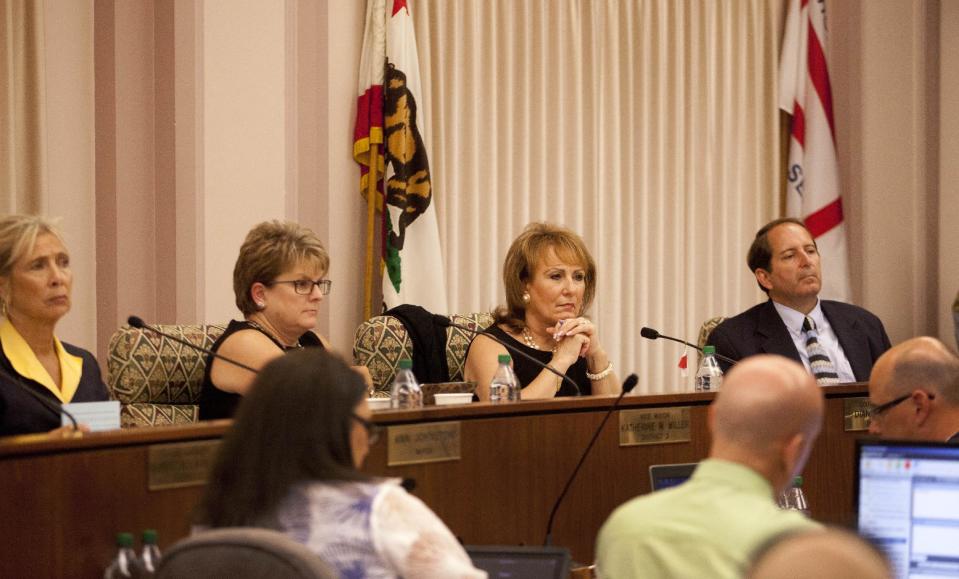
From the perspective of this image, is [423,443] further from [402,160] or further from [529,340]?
[402,160]

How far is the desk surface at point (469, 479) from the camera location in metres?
2.07

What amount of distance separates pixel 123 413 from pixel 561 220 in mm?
2760

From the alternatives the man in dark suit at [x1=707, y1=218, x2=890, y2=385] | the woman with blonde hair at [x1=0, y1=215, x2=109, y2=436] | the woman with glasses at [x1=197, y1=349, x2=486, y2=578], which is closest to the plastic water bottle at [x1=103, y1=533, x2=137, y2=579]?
the woman with glasses at [x1=197, y1=349, x2=486, y2=578]

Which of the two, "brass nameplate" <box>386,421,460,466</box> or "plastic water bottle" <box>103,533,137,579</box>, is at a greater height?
"brass nameplate" <box>386,421,460,466</box>

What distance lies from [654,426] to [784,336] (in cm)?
148

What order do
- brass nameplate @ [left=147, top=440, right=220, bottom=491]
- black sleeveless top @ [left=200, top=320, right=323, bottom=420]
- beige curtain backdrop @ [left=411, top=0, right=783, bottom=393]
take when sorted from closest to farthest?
brass nameplate @ [left=147, top=440, right=220, bottom=491] → black sleeveless top @ [left=200, top=320, right=323, bottom=420] → beige curtain backdrop @ [left=411, top=0, right=783, bottom=393]

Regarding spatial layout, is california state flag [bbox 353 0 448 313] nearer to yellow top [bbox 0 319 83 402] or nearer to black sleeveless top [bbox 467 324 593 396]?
black sleeveless top [bbox 467 324 593 396]

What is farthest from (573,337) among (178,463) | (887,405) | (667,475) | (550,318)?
(178,463)

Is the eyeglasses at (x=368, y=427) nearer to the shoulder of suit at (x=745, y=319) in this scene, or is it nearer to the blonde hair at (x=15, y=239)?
the blonde hair at (x=15, y=239)

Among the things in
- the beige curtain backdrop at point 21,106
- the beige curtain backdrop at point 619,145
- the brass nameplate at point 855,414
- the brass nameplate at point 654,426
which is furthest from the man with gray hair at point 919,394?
the beige curtain backdrop at point 21,106

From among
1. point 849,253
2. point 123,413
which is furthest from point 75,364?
point 849,253

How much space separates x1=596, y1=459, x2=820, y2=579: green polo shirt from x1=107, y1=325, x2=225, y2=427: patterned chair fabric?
212cm

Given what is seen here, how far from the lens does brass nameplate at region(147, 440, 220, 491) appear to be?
2260 mm

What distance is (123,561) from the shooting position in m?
2.16
